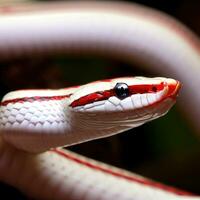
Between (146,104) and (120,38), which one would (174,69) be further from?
(146,104)

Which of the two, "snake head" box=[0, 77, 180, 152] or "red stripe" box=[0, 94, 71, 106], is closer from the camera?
"snake head" box=[0, 77, 180, 152]

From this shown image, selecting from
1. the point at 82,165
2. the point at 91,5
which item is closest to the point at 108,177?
the point at 82,165

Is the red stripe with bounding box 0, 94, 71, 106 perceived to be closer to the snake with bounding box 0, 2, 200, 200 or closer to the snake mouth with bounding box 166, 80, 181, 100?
the snake with bounding box 0, 2, 200, 200

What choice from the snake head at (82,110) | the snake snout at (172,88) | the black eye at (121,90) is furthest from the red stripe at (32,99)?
the snake snout at (172,88)

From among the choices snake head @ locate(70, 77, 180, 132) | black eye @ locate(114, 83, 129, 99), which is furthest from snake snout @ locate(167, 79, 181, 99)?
black eye @ locate(114, 83, 129, 99)

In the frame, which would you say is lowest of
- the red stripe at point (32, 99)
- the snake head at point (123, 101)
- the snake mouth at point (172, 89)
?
the red stripe at point (32, 99)

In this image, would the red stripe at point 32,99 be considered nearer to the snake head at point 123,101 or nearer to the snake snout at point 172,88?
the snake head at point 123,101

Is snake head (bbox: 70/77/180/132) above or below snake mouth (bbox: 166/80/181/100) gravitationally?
below

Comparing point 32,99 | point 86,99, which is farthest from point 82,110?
point 32,99
